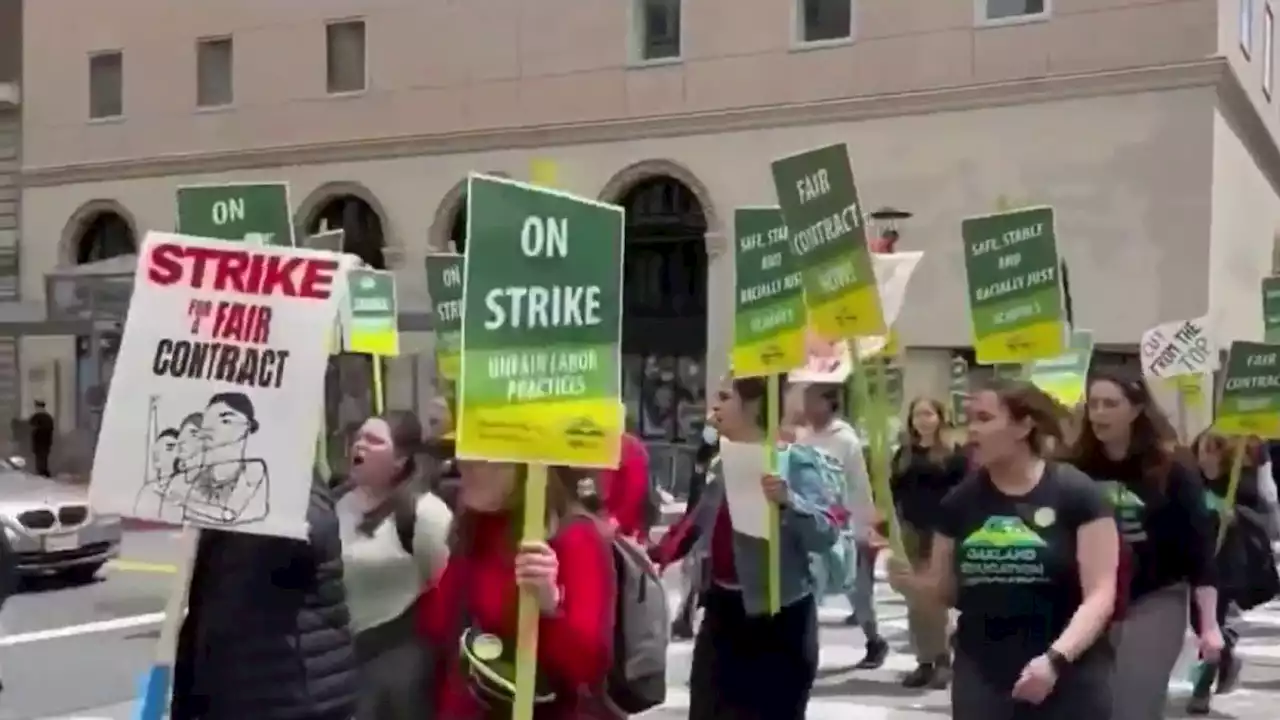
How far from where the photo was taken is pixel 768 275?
329 inches

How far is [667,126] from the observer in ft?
91.5

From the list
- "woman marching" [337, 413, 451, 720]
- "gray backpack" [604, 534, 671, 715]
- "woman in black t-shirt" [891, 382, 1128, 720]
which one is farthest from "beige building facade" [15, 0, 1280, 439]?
"gray backpack" [604, 534, 671, 715]

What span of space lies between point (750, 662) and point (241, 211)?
4150mm

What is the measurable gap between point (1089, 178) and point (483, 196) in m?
21.4

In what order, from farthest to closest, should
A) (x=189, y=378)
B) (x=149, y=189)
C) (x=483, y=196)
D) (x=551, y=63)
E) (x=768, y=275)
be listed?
(x=149, y=189)
(x=551, y=63)
(x=768, y=275)
(x=189, y=378)
(x=483, y=196)

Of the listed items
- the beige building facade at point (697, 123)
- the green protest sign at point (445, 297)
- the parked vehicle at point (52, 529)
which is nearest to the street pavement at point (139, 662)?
the parked vehicle at point (52, 529)

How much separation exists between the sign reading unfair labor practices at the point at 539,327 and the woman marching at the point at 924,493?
596cm

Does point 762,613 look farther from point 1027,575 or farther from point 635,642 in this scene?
point 635,642

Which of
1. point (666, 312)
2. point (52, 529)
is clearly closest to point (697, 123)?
point (666, 312)

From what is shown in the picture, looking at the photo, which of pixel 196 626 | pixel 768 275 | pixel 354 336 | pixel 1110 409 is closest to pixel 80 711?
pixel 354 336

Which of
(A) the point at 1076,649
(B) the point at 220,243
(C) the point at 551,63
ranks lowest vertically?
(A) the point at 1076,649

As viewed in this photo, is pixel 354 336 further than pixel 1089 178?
No

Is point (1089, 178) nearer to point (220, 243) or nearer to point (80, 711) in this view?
point (80, 711)

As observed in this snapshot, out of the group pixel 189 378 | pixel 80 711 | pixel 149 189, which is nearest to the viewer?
pixel 189 378
